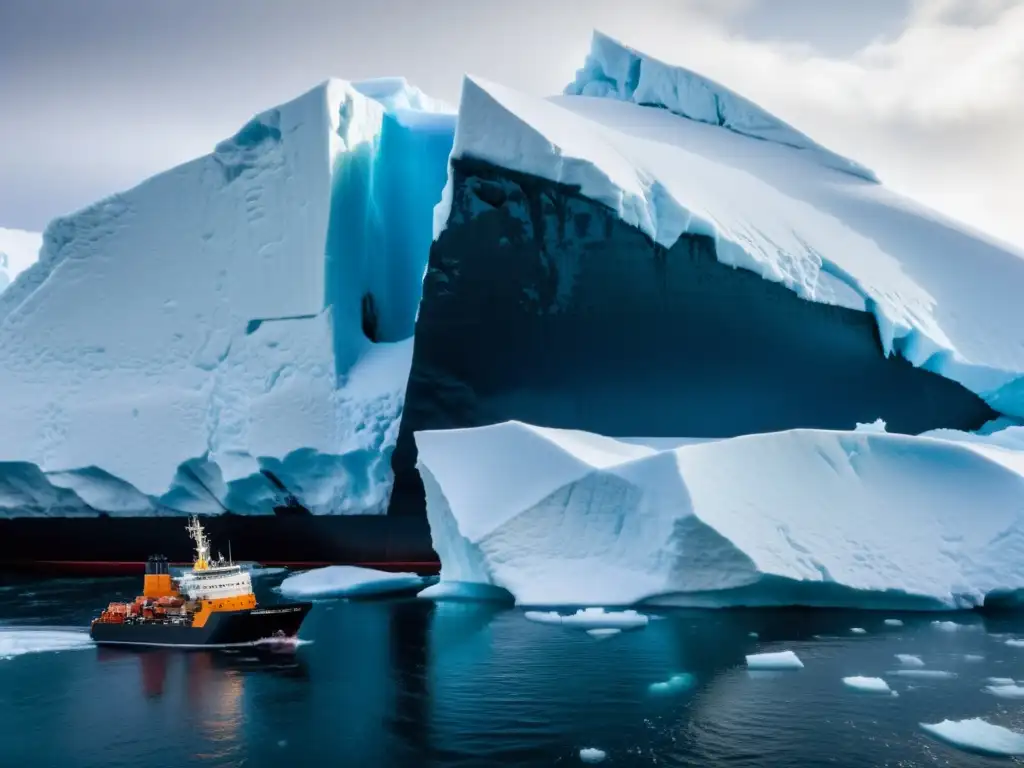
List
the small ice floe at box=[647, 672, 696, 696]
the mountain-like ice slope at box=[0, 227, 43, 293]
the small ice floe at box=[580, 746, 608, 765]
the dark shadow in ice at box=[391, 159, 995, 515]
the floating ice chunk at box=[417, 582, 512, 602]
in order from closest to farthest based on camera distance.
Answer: the small ice floe at box=[580, 746, 608, 765] < the small ice floe at box=[647, 672, 696, 696] < the floating ice chunk at box=[417, 582, 512, 602] < the dark shadow in ice at box=[391, 159, 995, 515] < the mountain-like ice slope at box=[0, 227, 43, 293]

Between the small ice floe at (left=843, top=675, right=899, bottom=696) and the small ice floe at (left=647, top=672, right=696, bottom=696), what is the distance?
989 mm

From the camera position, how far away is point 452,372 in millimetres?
13156

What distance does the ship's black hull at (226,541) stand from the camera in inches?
551

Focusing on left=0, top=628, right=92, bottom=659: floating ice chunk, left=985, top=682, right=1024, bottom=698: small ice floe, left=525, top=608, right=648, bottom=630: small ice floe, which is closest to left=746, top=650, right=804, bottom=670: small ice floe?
left=985, top=682, right=1024, bottom=698: small ice floe

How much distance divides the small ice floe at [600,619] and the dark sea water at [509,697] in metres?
0.16

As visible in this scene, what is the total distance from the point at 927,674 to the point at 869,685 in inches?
23.9

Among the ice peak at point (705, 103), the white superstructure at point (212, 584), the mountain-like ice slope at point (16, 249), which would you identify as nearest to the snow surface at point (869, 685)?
the white superstructure at point (212, 584)

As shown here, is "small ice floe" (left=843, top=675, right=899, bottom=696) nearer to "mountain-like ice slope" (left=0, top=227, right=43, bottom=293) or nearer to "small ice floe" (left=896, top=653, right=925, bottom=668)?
"small ice floe" (left=896, top=653, right=925, bottom=668)

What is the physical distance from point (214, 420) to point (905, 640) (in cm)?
1025

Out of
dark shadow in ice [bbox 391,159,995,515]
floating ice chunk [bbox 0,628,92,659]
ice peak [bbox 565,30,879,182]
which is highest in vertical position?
ice peak [bbox 565,30,879,182]

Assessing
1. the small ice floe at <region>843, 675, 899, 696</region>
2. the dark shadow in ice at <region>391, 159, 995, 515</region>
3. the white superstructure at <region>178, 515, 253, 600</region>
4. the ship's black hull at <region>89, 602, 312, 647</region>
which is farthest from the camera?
the dark shadow in ice at <region>391, 159, 995, 515</region>

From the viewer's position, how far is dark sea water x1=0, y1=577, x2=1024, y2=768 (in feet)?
17.9

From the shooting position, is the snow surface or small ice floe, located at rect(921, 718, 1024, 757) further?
the snow surface

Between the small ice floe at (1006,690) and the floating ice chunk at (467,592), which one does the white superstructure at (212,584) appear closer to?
the floating ice chunk at (467,592)
